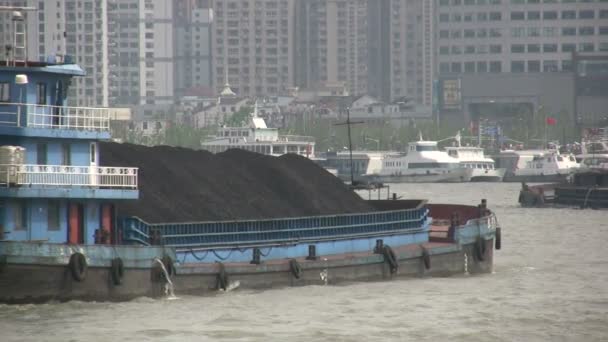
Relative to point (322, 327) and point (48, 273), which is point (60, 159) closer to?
point (48, 273)

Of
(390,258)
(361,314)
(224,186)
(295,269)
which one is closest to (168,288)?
(295,269)

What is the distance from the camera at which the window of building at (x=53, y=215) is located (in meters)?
46.2

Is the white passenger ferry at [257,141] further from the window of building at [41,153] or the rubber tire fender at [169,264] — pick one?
the window of building at [41,153]

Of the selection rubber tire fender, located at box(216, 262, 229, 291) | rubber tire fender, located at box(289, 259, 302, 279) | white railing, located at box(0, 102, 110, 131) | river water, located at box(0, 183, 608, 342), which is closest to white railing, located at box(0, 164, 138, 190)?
white railing, located at box(0, 102, 110, 131)

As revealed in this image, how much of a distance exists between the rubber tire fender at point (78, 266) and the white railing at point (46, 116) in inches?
146

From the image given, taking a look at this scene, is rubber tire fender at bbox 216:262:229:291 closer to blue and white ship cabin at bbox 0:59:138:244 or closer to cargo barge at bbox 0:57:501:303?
cargo barge at bbox 0:57:501:303

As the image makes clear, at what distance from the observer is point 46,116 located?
153 ft

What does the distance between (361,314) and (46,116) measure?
33.0ft

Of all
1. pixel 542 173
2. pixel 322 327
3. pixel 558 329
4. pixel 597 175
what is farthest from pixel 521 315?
pixel 542 173

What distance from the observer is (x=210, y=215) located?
52844 mm

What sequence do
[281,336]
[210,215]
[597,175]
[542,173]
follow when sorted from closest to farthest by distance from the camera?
[281,336] < [210,215] < [597,175] < [542,173]

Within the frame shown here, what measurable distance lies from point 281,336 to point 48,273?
6144 millimetres

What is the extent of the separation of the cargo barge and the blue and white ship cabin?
0.09 feet

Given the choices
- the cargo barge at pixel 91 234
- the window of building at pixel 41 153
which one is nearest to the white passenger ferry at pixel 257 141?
the cargo barge at pixel 91 234
